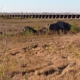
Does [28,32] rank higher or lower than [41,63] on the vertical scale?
lower

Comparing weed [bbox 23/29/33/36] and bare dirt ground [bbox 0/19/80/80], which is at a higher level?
bare dirt ground [bbox 0/19/80/80]

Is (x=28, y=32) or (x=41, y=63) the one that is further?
(x=28, y=32)

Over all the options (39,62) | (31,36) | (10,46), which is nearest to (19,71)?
(39,62)

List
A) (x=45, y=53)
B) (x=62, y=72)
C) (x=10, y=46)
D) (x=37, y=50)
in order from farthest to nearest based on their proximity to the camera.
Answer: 1. (x=10, y=46)
2. (x=37, y=50)
3. (x=45, y=53)
4. (x=62, y=72)

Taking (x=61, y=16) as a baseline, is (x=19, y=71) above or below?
above

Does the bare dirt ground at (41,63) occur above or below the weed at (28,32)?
above

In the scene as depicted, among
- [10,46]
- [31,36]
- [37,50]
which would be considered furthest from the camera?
[31,36]

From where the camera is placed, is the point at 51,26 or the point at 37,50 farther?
the point at 51,26

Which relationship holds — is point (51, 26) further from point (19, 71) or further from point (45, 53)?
point (19, 71)

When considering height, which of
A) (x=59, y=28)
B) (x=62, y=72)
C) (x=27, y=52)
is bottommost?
(x=59, y=28)

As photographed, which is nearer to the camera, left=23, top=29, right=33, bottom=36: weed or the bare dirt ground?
the bare dirt ground

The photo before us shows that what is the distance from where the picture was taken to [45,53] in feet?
29.0

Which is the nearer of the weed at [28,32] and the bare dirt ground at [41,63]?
the bare dirt ground at [41,63]

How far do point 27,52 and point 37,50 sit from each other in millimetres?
422
